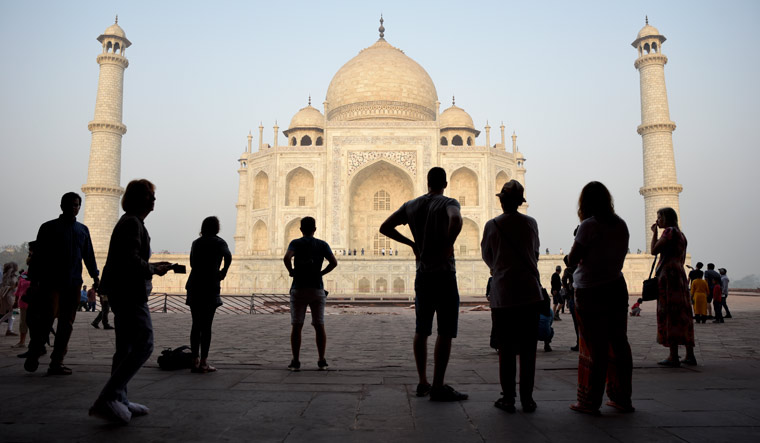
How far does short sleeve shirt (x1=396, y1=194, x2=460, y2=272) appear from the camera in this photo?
3.33 meters

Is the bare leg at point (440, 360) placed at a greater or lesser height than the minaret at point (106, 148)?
lesser

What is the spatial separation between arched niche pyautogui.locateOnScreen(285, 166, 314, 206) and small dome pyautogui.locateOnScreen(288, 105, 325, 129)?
4296mm

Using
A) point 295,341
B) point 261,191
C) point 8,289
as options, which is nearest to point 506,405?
point 295,341

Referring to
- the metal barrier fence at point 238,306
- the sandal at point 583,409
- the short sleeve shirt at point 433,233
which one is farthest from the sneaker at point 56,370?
the metal barrier fence at point 238,306

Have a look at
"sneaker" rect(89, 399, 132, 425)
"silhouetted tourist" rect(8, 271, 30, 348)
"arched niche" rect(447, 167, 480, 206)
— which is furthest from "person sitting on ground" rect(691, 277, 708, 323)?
"arched niche" rect(447, 167, 480, 206)

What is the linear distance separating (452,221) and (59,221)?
3.20 metres

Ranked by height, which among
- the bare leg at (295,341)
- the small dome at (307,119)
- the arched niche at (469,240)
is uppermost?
the small dome at (307,119)

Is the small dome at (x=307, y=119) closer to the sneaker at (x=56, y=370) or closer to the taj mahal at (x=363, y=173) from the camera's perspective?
the taj mahal at (x=363, y=173)

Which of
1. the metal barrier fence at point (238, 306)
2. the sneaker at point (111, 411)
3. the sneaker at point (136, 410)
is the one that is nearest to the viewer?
the sneaker at point (111, 411)

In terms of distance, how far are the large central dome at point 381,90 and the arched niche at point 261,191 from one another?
636 centimetres

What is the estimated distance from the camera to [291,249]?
4.60 meters

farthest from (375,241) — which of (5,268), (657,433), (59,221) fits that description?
(657,433)

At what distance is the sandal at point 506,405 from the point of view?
2.87m

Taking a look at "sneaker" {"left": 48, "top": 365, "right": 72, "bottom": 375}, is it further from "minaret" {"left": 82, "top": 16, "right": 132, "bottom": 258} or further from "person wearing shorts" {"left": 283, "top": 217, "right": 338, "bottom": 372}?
"minaret" {"left": 82, "top": 16, "right": 132, "bottom": 258}
